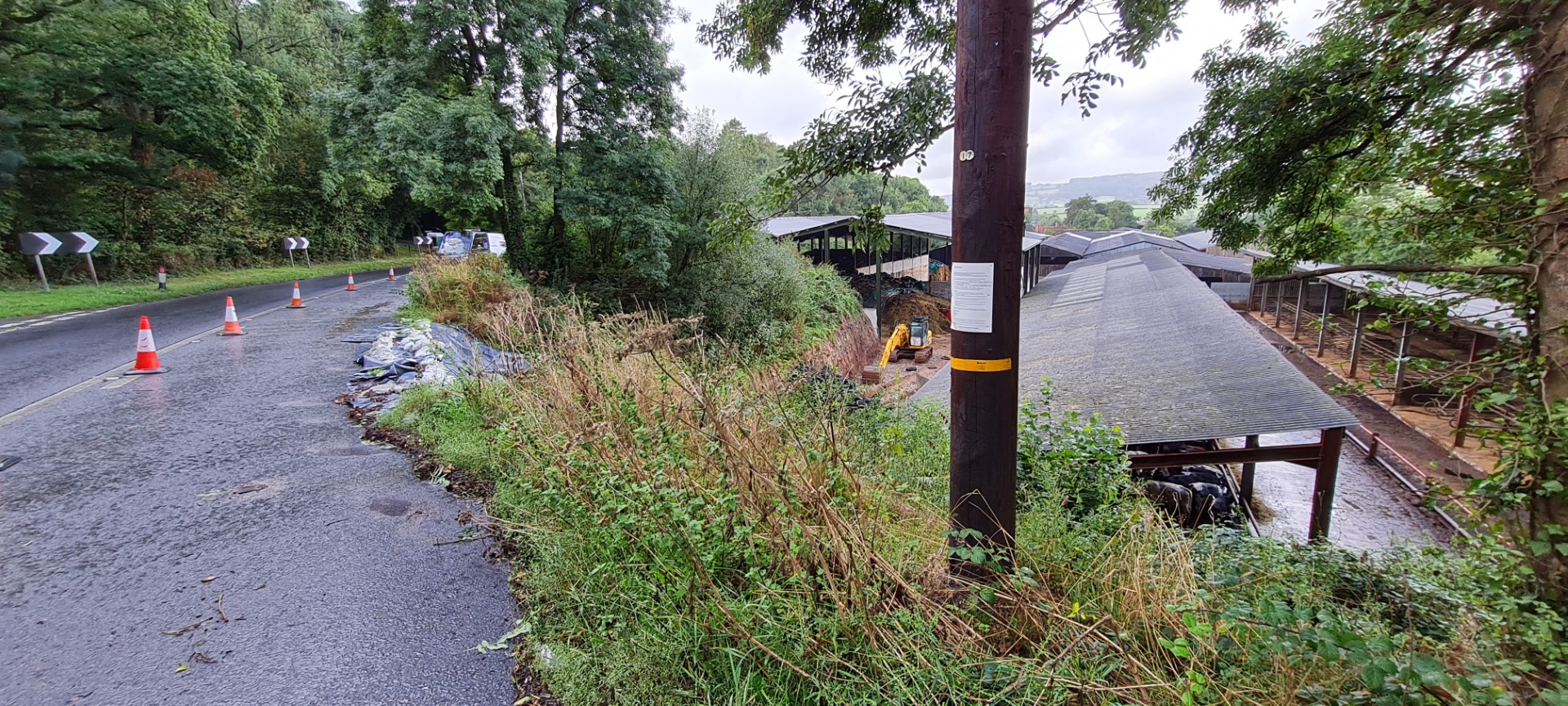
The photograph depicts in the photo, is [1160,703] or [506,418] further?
[506,418]

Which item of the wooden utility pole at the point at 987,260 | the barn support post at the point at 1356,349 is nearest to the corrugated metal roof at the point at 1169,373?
the wooden utility pole at the point at 987,260

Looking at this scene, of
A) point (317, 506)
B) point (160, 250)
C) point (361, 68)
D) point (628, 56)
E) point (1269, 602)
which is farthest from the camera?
point (160, 250)

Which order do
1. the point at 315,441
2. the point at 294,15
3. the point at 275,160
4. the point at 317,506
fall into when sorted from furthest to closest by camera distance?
the point at 275,160 < the point at 294,15 < the point at 315,441 < the point at 317,506

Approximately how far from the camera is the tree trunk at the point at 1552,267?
205cm

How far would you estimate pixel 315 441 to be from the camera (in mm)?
4727

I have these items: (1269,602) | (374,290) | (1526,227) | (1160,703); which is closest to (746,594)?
(1160,703)

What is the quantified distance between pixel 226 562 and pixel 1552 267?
5.69 m

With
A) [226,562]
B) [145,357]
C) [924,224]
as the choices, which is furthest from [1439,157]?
[924,224]

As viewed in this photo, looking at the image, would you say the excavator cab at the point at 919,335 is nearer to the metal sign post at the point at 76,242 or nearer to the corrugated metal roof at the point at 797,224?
the corrugated metal roof at the point at 797,224

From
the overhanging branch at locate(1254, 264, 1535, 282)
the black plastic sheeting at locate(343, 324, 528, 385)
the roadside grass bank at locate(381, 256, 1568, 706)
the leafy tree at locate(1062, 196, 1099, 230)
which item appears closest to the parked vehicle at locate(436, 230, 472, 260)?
the black plastic sheeting at locate(343, 324, 528, 385)

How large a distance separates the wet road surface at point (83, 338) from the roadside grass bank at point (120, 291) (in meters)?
0.51

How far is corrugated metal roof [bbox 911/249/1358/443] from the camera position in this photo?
4.64 meters

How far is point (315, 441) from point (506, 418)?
154 centimetres

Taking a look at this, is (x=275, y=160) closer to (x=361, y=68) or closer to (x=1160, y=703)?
(x=361, y=68)
